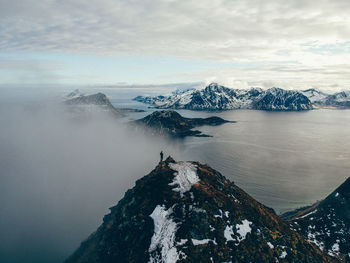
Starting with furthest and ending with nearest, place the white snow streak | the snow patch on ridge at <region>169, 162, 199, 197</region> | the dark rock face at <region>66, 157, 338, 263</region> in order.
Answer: the snow patch on ridge at <region>169, 162, 199, 197</region> → the white snow streak → the dark rock face at <region>66, 157, 338, 263</region>

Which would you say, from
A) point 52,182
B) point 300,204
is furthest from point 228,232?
point 52,182

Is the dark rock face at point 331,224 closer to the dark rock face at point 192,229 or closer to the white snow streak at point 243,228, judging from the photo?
the dark rock face at point 192,229

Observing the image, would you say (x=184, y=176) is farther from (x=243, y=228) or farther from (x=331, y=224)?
(x=331, y=224)

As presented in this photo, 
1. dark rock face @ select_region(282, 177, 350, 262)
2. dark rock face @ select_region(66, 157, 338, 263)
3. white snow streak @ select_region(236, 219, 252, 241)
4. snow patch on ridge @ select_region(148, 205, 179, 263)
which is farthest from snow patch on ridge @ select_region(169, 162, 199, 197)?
dark rock face @ select_region(282, 177, 350, 262)

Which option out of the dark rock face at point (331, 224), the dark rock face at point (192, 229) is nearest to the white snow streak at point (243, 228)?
the dark rock face at point (192, 229)

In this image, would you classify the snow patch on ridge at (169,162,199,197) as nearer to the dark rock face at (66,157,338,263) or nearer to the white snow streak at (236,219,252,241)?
the dark rock face at (66,157,338,263)

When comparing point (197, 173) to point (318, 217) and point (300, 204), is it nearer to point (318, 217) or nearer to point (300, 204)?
point (318, 217)

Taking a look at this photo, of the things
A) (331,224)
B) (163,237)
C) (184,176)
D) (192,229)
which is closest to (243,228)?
(192,229)
